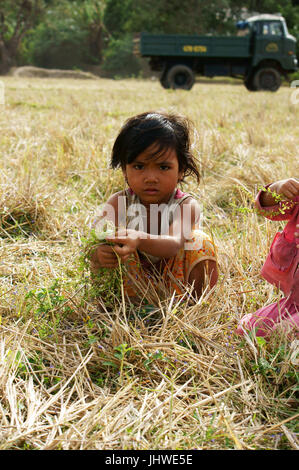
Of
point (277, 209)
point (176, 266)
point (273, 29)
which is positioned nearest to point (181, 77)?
point (273, 29)

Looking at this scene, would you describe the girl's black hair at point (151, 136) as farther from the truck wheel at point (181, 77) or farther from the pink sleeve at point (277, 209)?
the truck wheel at point (181, 77)

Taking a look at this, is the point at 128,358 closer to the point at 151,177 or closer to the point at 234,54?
the point at 151,177

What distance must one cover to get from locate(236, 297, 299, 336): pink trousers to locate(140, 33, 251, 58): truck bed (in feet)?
44.4

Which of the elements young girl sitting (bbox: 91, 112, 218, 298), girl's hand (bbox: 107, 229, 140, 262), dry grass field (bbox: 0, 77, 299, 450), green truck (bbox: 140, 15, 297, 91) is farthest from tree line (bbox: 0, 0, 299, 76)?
girl's hand (bbox: 107, 229, 140, 262)

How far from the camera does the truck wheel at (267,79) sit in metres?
14.2

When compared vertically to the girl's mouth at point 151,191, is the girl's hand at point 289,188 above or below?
above

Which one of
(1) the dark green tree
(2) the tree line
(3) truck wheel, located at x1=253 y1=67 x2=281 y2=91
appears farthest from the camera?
(2) the tree line

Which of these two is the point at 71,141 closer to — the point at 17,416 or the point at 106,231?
the point at 106,231

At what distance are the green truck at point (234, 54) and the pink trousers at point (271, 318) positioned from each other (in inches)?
528

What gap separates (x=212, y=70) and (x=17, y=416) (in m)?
14.7

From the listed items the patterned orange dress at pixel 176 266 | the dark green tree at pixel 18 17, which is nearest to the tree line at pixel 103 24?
the dark green tree at pixel 18 17

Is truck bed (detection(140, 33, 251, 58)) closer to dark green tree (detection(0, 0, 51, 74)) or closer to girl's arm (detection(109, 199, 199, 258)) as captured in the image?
girl's arm (detection(109, 199, 199, 258))

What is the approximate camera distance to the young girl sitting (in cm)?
180

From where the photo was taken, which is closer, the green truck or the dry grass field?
the dry grass field
